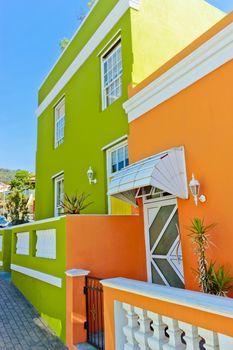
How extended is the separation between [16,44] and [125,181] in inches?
733

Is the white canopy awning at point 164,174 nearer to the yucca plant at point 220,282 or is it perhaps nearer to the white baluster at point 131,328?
the yucca plant at point 220,282

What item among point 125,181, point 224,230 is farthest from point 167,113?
point 224,230

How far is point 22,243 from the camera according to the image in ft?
38.1

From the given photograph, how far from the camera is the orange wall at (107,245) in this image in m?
7.48

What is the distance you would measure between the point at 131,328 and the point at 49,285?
4.70 m

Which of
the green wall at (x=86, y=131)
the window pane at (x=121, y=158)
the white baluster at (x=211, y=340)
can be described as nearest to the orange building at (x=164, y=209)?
the white baluster at (x=211, y=340)

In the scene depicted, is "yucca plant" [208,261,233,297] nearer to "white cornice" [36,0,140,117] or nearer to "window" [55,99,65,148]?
"white cornice" [36,0,140,117]

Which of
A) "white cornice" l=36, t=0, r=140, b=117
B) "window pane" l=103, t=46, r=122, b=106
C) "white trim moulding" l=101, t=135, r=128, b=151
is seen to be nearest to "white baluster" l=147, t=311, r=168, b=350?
"white trim moulding" l=101, t=135, r=128, b=151

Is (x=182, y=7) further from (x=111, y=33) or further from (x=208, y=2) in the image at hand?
(x=111, y=33)

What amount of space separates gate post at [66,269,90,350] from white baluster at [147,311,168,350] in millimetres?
3256

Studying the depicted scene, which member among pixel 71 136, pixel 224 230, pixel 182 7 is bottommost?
pixel 224 230

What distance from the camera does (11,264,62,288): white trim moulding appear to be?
776 centimetres

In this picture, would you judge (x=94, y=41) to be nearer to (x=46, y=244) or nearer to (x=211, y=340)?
(x=46, y=244)

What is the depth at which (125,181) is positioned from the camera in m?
7.34
